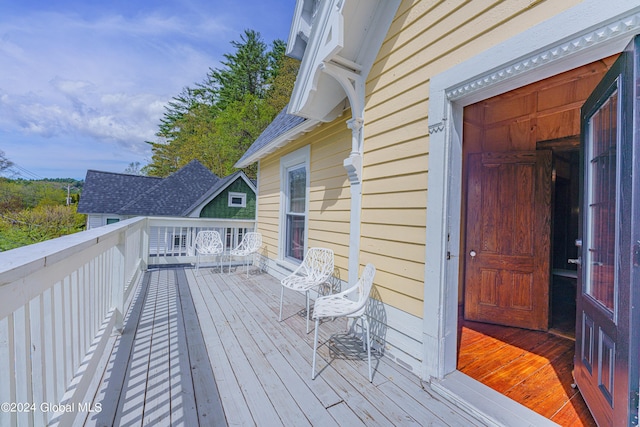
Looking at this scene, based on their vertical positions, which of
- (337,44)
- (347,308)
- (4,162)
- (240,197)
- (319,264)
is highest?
(4,162)

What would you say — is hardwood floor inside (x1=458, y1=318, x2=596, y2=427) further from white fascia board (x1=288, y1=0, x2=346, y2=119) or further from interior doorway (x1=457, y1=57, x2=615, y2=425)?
white fascia board (x1=288, y1=0, x2=346, y2=119)

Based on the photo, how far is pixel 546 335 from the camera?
2826 mm

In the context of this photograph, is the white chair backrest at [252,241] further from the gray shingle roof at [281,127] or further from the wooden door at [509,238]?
the wooden door at [509,238]

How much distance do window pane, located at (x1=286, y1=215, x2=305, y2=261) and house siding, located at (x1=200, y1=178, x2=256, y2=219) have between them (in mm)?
8171

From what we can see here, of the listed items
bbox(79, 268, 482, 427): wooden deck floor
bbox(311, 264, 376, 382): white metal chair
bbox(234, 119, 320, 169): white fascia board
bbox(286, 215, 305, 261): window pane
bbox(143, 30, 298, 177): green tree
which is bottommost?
bbox(79, 268, 482, 427): wooden deck floor

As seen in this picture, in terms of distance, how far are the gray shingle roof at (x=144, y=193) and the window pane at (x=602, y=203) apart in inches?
514

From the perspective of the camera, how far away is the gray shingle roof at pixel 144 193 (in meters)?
13.3

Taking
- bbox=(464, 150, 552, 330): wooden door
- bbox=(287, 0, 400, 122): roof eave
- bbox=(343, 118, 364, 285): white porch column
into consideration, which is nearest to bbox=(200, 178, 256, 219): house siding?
bbox=(287, 0, 400, 122): roof eave

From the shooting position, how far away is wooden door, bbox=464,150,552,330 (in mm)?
2902

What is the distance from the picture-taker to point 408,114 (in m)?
2.24

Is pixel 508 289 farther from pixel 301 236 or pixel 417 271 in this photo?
pixel 301 236

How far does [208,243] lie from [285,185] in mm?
2251

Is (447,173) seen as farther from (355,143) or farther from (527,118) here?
(527,118)

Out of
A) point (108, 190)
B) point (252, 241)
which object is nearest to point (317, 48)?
point (252, 241)
